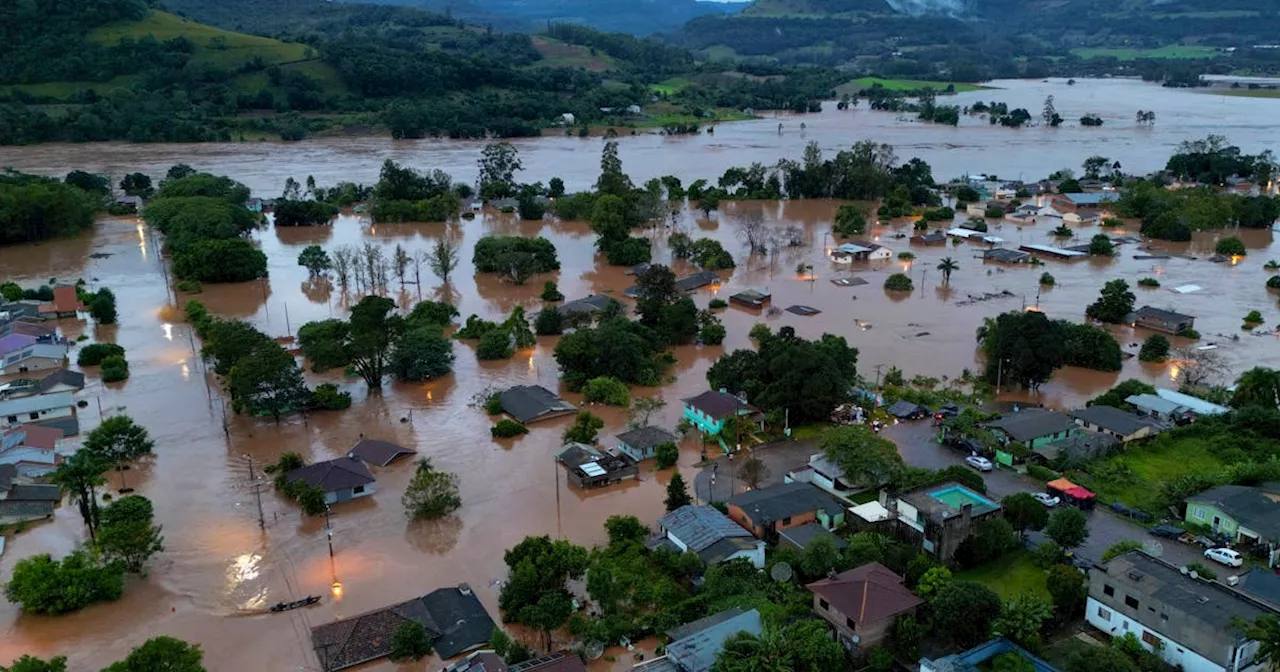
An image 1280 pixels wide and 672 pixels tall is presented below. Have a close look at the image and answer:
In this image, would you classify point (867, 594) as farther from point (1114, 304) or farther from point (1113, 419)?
point (1114, 304)

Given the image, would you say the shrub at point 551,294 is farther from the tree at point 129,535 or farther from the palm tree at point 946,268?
the tree at point 129,535

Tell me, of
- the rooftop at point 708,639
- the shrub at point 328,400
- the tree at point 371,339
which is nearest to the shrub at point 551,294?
the tree at point 371,339

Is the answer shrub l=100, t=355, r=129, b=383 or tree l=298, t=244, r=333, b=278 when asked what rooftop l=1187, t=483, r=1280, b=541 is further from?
tree l=298, t=244, r=333, b=278

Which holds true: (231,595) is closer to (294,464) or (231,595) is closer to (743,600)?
(294,464)

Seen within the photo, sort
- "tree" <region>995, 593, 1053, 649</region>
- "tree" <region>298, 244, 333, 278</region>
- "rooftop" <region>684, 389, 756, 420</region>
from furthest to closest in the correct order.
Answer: "tree" <region>298, 244, 333, 278</region>, "rooftop" <region>684, 389, 756, 420</region>, "tree" <region>995, 593, 1053, 649</region>

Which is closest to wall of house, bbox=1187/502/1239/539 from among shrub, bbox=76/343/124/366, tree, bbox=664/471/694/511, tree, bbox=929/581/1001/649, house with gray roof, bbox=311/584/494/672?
tree, bbox=929/581/1001/649

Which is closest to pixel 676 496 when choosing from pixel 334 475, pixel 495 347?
pixel 334 475
